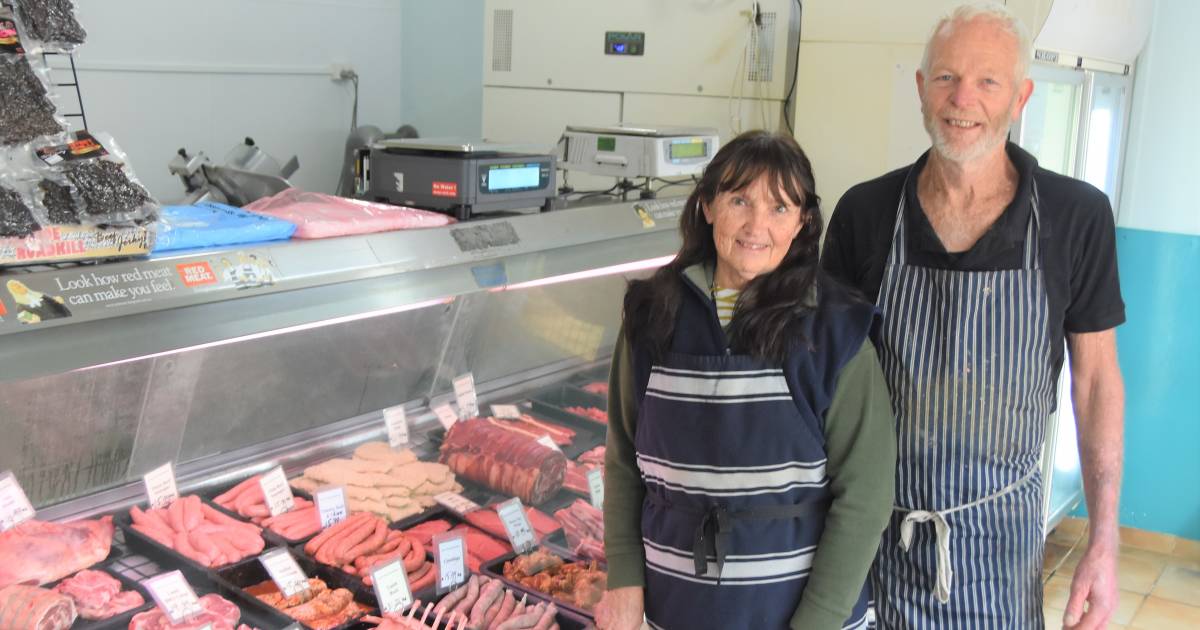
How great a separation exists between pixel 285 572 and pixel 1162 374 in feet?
14.9

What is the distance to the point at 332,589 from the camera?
8.43ft

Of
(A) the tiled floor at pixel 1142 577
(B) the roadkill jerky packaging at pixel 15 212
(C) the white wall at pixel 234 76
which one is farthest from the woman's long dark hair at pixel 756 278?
(C) the white wall at pixel 234 76

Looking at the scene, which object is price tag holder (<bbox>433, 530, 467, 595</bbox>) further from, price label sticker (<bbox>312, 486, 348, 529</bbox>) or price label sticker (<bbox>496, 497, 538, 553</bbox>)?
price label sticker (<bbox>312, 486, 348, 529</bbox>)

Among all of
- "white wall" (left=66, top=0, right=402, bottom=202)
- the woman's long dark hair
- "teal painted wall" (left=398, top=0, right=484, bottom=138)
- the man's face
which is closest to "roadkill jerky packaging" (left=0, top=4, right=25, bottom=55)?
the woman's long dark hair

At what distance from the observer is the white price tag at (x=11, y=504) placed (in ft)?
7.45

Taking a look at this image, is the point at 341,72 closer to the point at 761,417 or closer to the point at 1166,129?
the point at 1166,129

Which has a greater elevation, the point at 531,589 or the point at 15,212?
the point at 15,212

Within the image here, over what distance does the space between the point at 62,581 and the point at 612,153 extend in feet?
7.37

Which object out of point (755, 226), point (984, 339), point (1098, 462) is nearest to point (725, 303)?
point (755, 226)

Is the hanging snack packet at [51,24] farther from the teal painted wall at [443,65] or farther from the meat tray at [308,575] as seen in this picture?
the teal painted wall at [443,65]

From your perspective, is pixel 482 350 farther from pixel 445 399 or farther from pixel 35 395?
pixel 35 395

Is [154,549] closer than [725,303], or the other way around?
[725,303]

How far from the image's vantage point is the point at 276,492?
280cm

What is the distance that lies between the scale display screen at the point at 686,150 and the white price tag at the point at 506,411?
1039 mm
